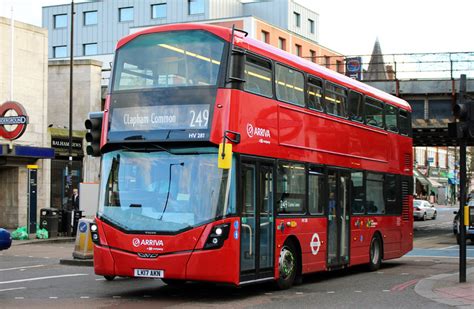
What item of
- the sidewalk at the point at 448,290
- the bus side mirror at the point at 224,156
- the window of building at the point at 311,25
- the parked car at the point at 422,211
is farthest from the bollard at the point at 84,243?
the window of building at the point at 311,25

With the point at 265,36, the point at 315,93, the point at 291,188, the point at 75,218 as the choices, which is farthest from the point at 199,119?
the point at 265,36

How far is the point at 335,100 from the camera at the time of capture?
16.4m

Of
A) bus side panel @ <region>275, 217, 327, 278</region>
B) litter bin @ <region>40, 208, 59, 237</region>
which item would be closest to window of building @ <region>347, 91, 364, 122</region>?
bus side panel @ <region>275, 217, 327, 278</region>

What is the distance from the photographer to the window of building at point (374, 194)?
59.7ft

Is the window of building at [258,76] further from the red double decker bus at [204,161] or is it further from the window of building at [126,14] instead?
the window of building at [126,14]

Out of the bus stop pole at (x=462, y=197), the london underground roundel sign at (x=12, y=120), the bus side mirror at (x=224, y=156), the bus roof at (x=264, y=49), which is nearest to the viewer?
the bus side mirror at (x=224, y=156)

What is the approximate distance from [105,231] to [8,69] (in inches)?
881

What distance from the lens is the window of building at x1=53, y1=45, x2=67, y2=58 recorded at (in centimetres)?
8263

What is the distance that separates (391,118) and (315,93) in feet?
16.5

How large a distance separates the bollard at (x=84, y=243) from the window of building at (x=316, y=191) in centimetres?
704

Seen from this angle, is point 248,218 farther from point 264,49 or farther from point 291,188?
point 264,49

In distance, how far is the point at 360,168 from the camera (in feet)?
57.7

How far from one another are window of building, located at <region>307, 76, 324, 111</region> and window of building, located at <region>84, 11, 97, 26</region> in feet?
226

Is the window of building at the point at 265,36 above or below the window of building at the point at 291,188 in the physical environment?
above
